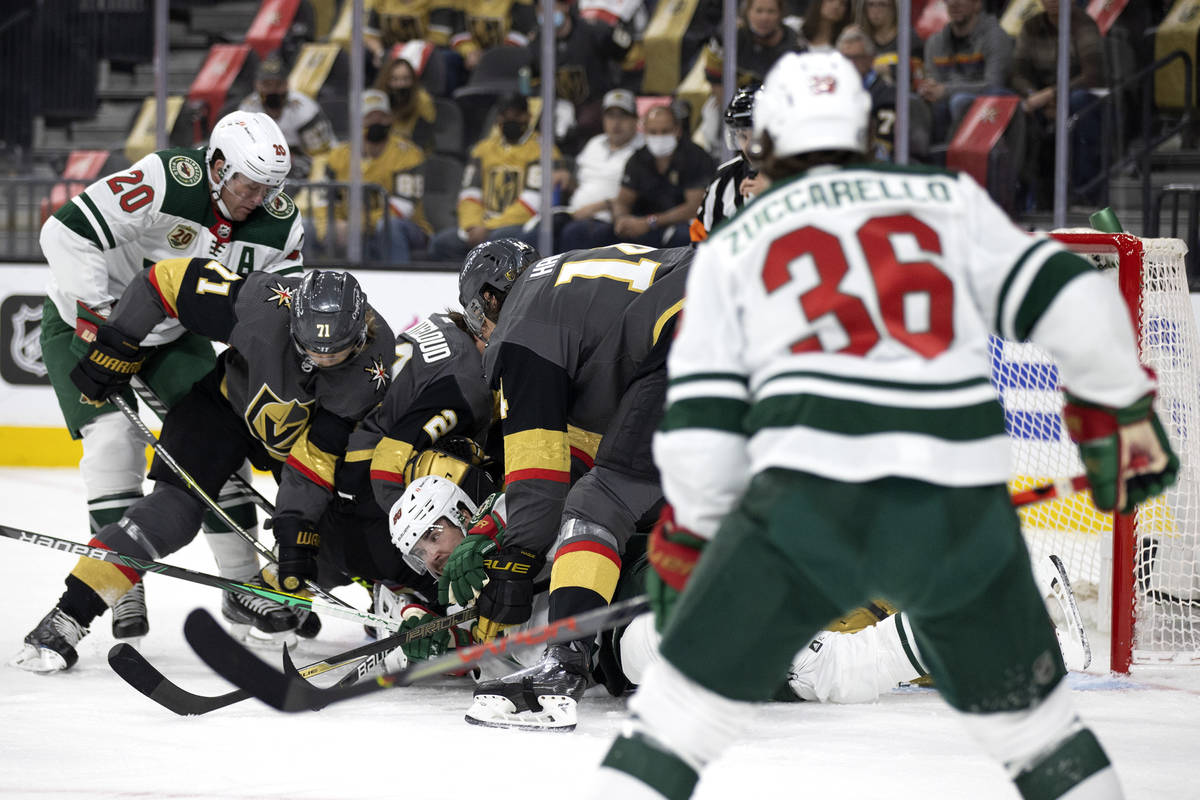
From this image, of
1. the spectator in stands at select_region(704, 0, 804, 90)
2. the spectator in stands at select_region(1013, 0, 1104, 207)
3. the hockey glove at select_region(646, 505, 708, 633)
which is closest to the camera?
the hockey glove at select_region(646, 505, 708, 633)

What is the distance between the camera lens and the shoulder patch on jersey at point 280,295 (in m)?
3.16

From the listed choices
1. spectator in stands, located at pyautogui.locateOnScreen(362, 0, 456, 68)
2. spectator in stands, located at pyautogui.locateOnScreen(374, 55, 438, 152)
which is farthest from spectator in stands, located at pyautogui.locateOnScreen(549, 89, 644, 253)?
spectator in stands, located at pyautogui.locateOnScreen(362, 0, 456, 68)

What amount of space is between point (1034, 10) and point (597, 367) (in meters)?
3.55

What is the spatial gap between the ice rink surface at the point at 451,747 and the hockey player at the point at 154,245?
42 cm

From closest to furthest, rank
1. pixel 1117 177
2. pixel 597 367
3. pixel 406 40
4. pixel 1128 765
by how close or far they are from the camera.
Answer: pixel 1128 765, pixel 597 367, pixel 1117 177, pixel 406 40

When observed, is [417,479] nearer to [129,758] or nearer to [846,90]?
[129,758]

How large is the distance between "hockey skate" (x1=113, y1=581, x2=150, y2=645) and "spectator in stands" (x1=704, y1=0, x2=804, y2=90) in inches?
133

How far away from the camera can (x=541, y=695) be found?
103 inches

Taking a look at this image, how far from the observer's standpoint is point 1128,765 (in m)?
2.42

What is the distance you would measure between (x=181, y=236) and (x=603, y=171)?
2.68 meters

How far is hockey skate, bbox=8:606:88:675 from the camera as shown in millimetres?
3078

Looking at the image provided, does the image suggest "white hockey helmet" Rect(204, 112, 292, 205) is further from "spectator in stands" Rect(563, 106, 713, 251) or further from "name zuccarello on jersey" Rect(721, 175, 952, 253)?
"spectator in stands" Rect(563, 106, 713, 251)

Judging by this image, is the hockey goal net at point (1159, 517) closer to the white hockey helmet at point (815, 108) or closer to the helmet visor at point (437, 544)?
the helmet visor at point (437, 544)

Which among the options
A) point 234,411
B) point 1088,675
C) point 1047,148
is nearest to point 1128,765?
point 1088,675
